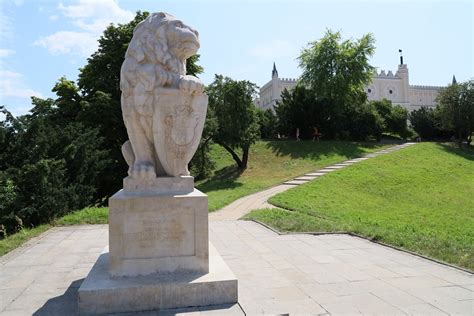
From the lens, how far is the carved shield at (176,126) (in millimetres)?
4453

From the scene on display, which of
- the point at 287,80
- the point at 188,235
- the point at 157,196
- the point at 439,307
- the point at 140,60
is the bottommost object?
the point at 439,307

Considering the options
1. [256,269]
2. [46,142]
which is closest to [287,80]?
[46,142]

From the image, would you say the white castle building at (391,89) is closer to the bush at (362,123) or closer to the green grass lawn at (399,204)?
the bush at (362,123)

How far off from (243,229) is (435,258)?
4228 millimetres

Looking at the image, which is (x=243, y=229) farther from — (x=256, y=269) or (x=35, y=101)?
(x=35, y=101)

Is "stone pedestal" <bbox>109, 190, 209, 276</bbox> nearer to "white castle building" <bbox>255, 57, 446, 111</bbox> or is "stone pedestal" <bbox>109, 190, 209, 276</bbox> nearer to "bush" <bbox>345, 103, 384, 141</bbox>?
"bush" <bbox>345, 103, 384, 141</bbox>

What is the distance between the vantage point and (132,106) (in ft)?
14.7

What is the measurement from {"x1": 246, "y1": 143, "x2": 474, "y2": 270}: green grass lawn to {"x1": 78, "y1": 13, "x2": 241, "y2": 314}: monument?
12.8 feet

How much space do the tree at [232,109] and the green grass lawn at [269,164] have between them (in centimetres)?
238

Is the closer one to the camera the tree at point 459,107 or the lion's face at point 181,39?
the lion's face at point 181,39

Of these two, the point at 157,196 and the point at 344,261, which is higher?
the point at 157,196

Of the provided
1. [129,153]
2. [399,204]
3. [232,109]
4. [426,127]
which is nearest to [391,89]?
[426,127]

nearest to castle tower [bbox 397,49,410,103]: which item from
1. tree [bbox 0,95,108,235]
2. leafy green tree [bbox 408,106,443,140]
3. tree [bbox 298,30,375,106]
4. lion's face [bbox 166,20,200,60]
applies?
leafy green tree [bbox 408,106,443,140]

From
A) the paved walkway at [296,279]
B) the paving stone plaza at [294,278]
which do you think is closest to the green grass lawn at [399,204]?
the paving stone plaza at [294,278]
